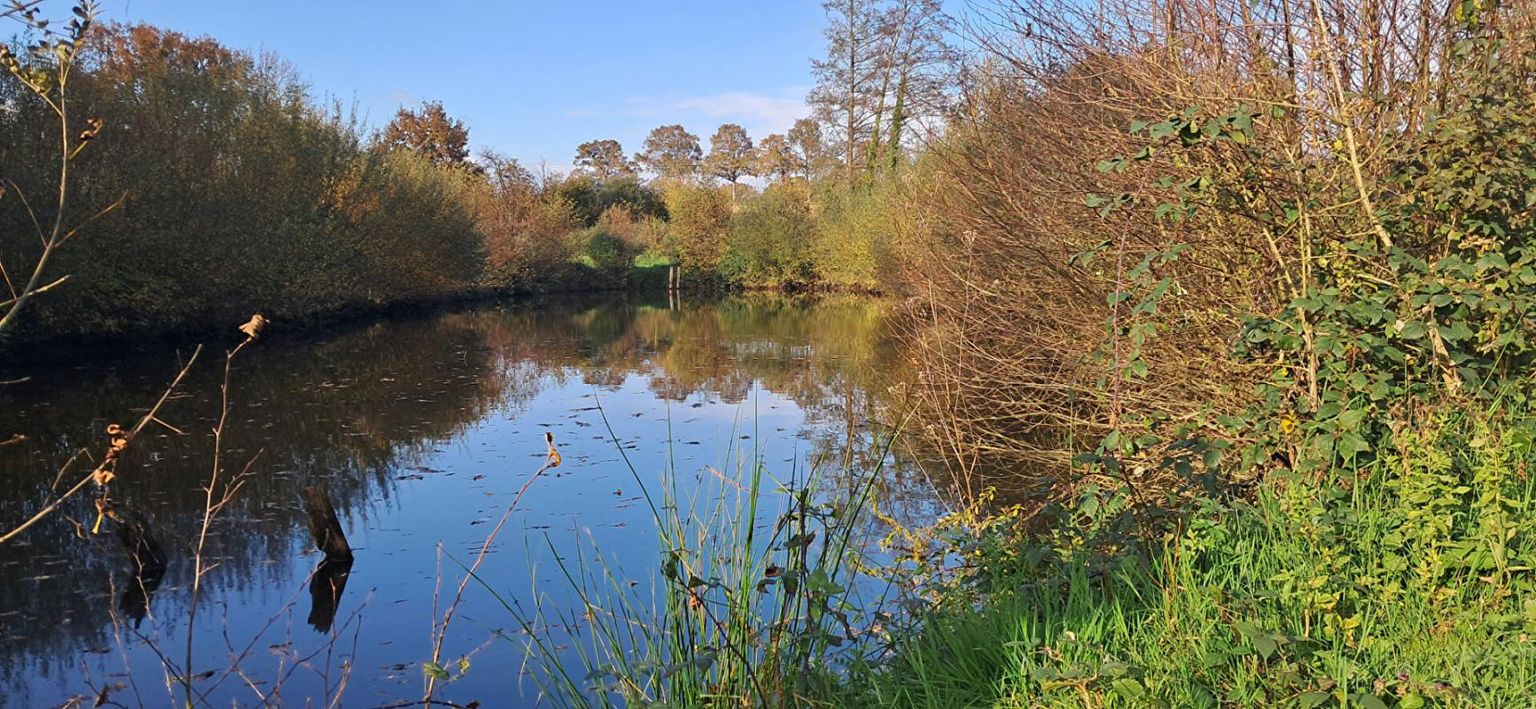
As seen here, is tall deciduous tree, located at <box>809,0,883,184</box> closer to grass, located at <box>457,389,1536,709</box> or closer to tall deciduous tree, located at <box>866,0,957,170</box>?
tall deciduous tree, located at <box>866,0,957,170</box>

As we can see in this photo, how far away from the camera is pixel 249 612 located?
613 cm

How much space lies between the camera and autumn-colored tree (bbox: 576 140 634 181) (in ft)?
260

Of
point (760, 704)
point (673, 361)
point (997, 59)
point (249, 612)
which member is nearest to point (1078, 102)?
point (997, 59)

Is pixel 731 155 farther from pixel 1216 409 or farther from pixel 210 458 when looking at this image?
pixel 1216 409

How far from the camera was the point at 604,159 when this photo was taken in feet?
265

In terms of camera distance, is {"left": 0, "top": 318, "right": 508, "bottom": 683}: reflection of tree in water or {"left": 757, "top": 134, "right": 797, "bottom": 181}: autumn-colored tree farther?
{"left": 757, "top": 134, "right": 797, "bottom": 181}: autumn-colored tree

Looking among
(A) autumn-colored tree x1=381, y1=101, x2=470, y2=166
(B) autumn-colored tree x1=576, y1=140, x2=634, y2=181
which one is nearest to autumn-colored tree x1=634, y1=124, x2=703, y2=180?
(B) autumn-colored tree x1=576, y1=140, x2=634, y2=181

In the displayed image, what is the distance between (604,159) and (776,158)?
20443 mm

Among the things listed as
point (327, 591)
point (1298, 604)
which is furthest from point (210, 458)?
point (1298, 604)

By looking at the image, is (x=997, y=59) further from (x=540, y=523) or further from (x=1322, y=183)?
(x=540, y=523)

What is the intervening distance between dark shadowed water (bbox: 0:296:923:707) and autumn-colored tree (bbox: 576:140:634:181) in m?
59.7

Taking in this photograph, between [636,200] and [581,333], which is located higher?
[636,200]

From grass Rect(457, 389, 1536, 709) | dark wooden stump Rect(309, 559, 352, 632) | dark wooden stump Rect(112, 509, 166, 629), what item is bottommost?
dark wooden stump Rect(309, 559, 352, 632)

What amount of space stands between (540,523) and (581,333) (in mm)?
17606
